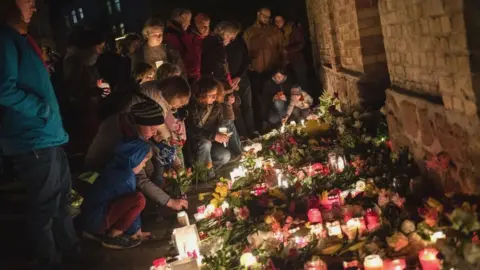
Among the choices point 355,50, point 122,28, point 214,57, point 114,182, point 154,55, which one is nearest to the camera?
point 114,182

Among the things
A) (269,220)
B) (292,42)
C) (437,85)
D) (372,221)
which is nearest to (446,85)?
(437,85)

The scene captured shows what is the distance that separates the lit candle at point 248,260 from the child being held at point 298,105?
4779mm

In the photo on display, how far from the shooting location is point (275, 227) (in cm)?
404

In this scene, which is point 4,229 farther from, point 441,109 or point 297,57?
point 297,57

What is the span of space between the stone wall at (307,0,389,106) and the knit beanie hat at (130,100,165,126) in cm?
288

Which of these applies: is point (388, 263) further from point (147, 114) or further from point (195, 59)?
point (195, 59)

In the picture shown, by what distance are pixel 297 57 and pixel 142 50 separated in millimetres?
3720

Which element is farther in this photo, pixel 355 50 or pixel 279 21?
pixel 279 21

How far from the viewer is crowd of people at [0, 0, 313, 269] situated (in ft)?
12.8

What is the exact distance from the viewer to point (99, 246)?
4.77 m

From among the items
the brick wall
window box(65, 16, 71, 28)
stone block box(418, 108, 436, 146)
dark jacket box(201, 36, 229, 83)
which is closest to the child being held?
dark jacket box(201, 36, 229, 83)

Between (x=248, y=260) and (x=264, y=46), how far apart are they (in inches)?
219

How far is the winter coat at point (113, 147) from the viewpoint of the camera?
4.67m

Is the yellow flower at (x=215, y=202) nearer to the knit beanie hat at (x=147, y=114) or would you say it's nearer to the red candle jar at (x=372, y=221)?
the knit beanie hat at (x=147, y=114)
